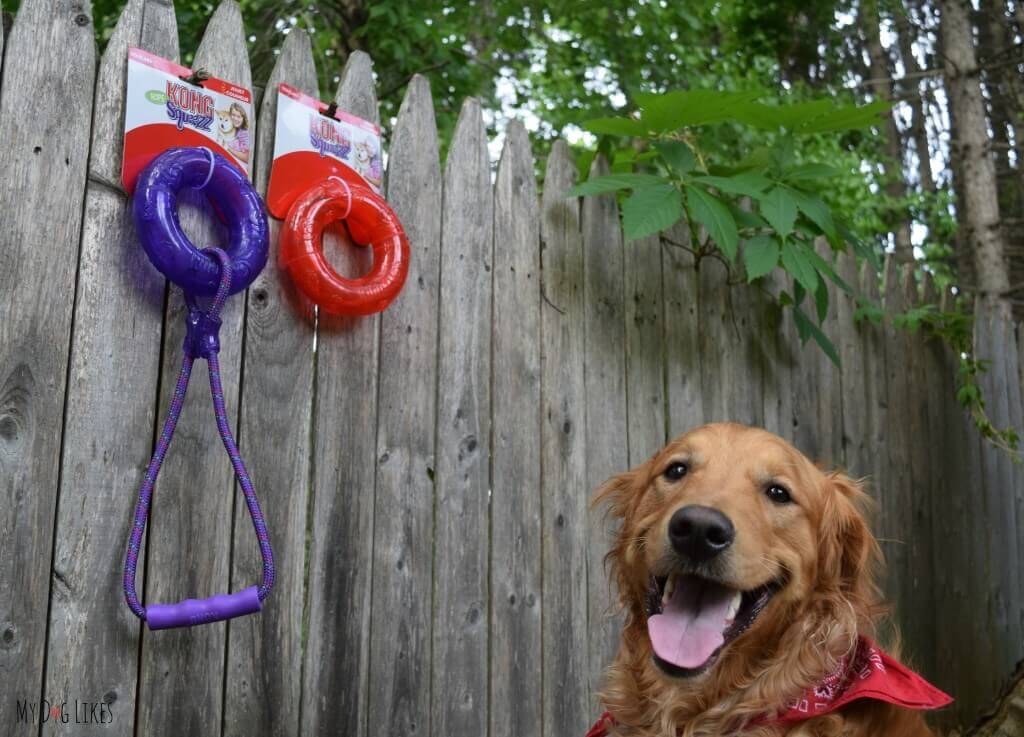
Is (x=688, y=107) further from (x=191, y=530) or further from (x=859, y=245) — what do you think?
(x=191, y=530)

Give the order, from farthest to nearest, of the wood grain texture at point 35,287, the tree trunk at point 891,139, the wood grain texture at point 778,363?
the tree trunk at point 891,139 < the wood grain texture at point 778,363 < the wood grain texture at point 35,287

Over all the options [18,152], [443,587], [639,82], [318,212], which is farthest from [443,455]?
[639,82]

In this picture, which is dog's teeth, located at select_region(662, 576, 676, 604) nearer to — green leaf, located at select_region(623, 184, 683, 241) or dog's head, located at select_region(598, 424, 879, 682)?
dog's head, located at select_region(598, 424, 879, 682)

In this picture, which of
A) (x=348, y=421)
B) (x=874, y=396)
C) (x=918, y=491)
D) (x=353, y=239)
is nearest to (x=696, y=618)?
(x=348, y=421)

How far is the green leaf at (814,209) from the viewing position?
3.51 m

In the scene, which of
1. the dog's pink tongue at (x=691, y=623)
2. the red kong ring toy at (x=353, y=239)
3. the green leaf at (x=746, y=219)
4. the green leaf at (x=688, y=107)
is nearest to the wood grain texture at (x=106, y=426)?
the red kong ring toy at (x=353, y=239)

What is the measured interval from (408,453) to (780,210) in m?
1.69

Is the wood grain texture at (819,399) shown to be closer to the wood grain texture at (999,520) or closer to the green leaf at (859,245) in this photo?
the green leaf at (859,245)

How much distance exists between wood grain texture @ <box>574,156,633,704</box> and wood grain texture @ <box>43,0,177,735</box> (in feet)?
5.36

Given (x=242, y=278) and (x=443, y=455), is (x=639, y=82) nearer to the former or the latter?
(x=443, y=455)

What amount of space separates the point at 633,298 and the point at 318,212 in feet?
4.87

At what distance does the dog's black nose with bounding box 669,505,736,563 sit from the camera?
7.08 ft

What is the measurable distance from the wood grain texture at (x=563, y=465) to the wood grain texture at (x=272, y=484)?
3.12 ft

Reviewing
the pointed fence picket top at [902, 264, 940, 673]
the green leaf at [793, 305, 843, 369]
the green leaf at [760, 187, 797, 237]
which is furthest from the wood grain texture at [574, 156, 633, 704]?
the pointed fence picket top at [902, 264, 940, 673]
